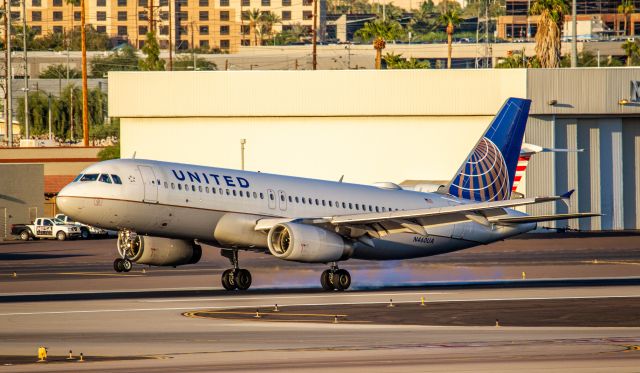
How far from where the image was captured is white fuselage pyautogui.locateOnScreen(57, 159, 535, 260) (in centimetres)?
4391

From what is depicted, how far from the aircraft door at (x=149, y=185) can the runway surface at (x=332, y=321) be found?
3650 mm

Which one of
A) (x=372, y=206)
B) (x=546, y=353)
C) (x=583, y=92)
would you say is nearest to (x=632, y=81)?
(x=583, y=92)

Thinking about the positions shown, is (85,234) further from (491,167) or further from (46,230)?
(491,167)

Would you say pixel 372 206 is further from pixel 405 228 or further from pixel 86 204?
pixel 86 204

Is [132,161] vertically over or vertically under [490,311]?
over

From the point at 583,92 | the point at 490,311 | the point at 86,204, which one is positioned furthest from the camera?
the point at 583,92

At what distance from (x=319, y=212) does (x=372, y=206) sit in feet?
10.3

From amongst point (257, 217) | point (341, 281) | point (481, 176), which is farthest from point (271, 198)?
point (481, 176)

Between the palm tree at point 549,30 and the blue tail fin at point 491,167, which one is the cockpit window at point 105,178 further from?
the palm tree at point 549,30

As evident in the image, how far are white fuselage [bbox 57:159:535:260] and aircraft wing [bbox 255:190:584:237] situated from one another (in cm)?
47

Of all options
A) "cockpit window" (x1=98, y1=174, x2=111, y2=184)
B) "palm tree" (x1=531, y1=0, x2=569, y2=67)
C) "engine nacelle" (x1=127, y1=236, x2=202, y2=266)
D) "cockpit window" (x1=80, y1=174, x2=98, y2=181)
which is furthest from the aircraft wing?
"palm tree" (x1=531, y1=0, x2=569, y2=67)

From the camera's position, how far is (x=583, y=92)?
9162 centimetres

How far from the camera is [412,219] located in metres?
48.1

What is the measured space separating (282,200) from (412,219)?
5141 millimetres
